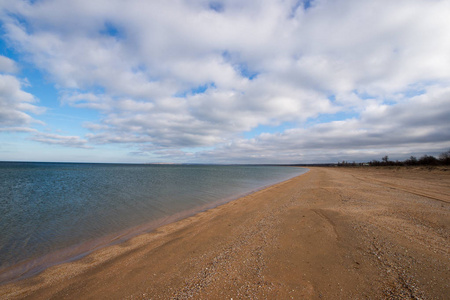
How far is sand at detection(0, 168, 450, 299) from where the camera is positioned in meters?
3.93

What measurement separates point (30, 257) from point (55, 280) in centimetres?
306

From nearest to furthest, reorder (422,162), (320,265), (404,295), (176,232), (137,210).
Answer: (404,295), (320,265), (176,232), (137,210), (422,162)

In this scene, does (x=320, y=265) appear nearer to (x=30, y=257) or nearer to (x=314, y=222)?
(x=314, y=222)

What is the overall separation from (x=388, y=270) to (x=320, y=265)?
4.85 feet

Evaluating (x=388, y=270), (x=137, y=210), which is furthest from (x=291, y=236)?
(x=137, y=210)

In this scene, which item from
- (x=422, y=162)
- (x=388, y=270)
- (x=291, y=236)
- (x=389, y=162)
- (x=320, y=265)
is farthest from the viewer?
(x=389, y=162)

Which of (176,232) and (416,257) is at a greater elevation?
(416,257)

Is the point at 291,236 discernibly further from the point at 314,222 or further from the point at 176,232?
the point at 176,232

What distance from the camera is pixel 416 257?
15.8 ft

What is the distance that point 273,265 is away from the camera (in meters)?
4.84

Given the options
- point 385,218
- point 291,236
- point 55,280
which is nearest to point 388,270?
point 291,236

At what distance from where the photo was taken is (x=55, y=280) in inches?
208

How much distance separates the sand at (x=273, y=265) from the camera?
3930 mm

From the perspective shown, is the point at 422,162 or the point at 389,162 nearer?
the point at 422,162
